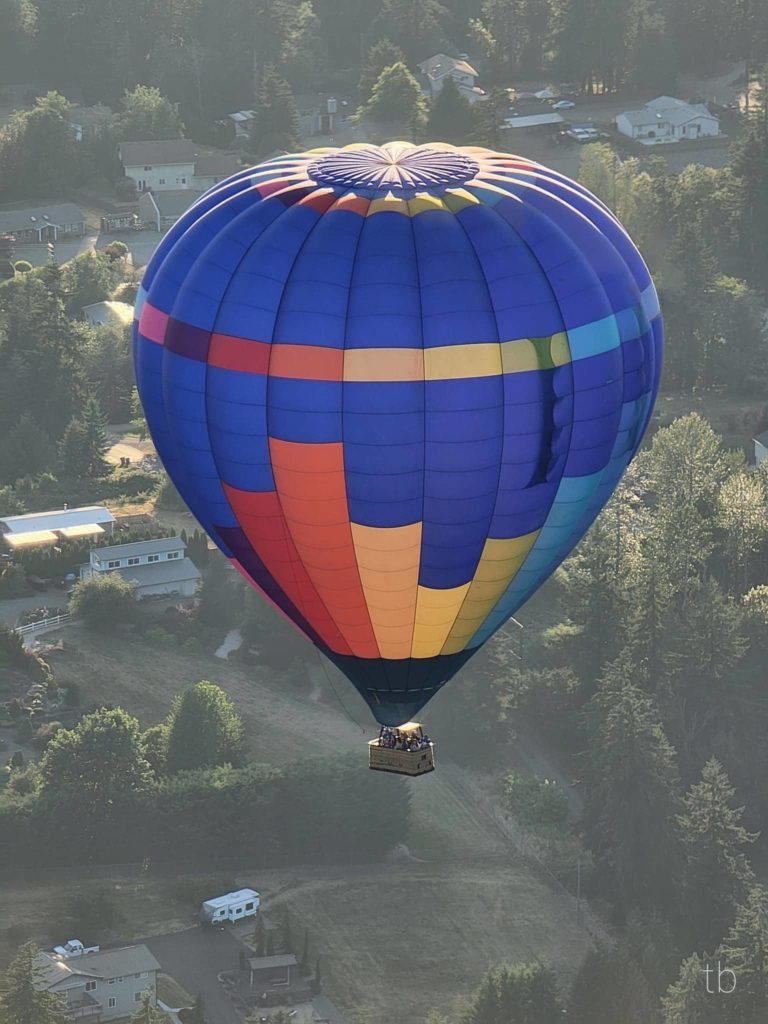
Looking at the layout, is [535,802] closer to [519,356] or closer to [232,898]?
[232,898]

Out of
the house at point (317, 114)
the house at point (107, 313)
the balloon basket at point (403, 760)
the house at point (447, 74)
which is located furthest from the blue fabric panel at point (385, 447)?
the house at point (447, 74)

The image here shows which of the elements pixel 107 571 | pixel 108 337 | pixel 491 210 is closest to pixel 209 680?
pixel 107 571

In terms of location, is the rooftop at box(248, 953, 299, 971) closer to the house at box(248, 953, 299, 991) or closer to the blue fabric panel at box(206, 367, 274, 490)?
the house at box(248, 953, 299, 991)

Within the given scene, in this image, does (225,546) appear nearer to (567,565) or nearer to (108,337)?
(567,565)

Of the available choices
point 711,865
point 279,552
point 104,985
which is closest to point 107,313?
point 711,865

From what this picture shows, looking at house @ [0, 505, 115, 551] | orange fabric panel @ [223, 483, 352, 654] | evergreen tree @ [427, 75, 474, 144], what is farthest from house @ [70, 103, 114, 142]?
orange fabric panel @ [223, 483, 352, 654]
